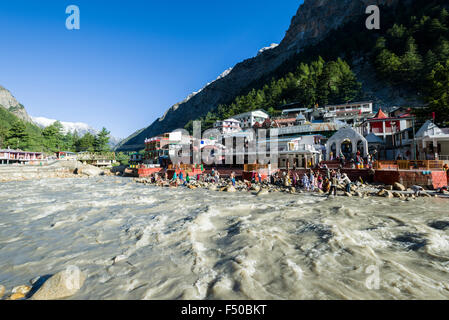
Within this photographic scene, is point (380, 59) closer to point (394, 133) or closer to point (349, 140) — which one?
point (394, 133)

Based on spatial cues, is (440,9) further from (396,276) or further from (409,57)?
(396,276)

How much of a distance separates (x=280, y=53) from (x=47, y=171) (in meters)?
147

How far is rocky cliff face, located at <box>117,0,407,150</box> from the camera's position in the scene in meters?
115

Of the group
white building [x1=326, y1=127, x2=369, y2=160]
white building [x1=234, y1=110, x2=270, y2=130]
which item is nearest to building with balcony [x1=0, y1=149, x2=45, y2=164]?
white building [x1=234, y1=110, x2=270, y2=130]

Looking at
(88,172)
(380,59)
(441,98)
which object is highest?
(380,59)

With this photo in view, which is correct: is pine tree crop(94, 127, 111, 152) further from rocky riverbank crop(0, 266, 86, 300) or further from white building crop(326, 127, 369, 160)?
rocky riverbank crop(0, 266, 86, 300)

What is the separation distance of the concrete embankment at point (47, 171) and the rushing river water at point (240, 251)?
122 feet

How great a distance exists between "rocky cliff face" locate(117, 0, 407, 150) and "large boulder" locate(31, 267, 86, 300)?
429 feet

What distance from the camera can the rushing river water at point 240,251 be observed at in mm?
4930

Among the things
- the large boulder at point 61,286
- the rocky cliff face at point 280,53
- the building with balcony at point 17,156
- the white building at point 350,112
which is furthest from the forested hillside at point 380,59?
the building with balcony at point 17,156

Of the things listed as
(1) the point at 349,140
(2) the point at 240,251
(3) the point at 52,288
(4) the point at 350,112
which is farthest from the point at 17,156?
(4) the point at 350,112

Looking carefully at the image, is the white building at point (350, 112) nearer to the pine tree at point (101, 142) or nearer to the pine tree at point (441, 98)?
the pine tree at point (441, 98)

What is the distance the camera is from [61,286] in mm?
4648

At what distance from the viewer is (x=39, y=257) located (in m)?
6.80
